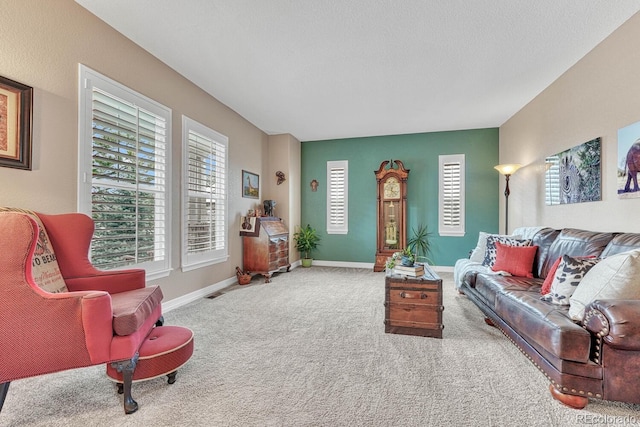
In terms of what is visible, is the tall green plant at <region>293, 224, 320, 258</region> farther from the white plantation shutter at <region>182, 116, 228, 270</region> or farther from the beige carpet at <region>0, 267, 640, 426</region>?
the beige carpet at <region>0, 267, 640, 426</region>

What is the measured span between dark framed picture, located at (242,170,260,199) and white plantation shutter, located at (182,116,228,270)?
59 centimetres

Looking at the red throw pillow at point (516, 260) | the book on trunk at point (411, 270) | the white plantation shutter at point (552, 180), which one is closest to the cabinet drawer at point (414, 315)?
the book on trunk at point (411, 270)

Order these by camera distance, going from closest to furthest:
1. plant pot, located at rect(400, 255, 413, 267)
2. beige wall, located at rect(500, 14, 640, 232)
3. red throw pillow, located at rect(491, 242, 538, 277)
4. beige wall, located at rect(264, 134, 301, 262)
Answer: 1. beige wall, located at rect(500, 14, 640, 232)
2. plant pot, located at rect(400, 255, 413, 267)
3. red throw pillow, located at rect(491, 242, 538, 277)
4. beige wall, located at rect(264, 134, 301, 262)

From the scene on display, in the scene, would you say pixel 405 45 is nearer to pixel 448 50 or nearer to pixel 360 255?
pixel 448 50

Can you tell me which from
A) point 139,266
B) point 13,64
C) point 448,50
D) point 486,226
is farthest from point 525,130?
point 13,64

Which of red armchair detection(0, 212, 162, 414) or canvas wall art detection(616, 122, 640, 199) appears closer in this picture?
red armchair detection(0, 212, 162, 414)

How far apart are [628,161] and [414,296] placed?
2.16 meters

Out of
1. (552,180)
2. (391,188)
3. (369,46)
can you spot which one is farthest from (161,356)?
(391,188)

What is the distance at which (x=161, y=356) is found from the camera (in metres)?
1.74

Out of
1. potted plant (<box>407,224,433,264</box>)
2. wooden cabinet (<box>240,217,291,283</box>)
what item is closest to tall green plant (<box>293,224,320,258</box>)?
wooden cabinet (<box>240,217,291,283</box>)

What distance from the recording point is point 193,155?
3.69 meters

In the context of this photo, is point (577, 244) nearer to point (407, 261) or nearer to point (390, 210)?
point (407, 261)

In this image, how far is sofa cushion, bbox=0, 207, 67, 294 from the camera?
5.62ft

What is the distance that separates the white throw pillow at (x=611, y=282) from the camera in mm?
1626
